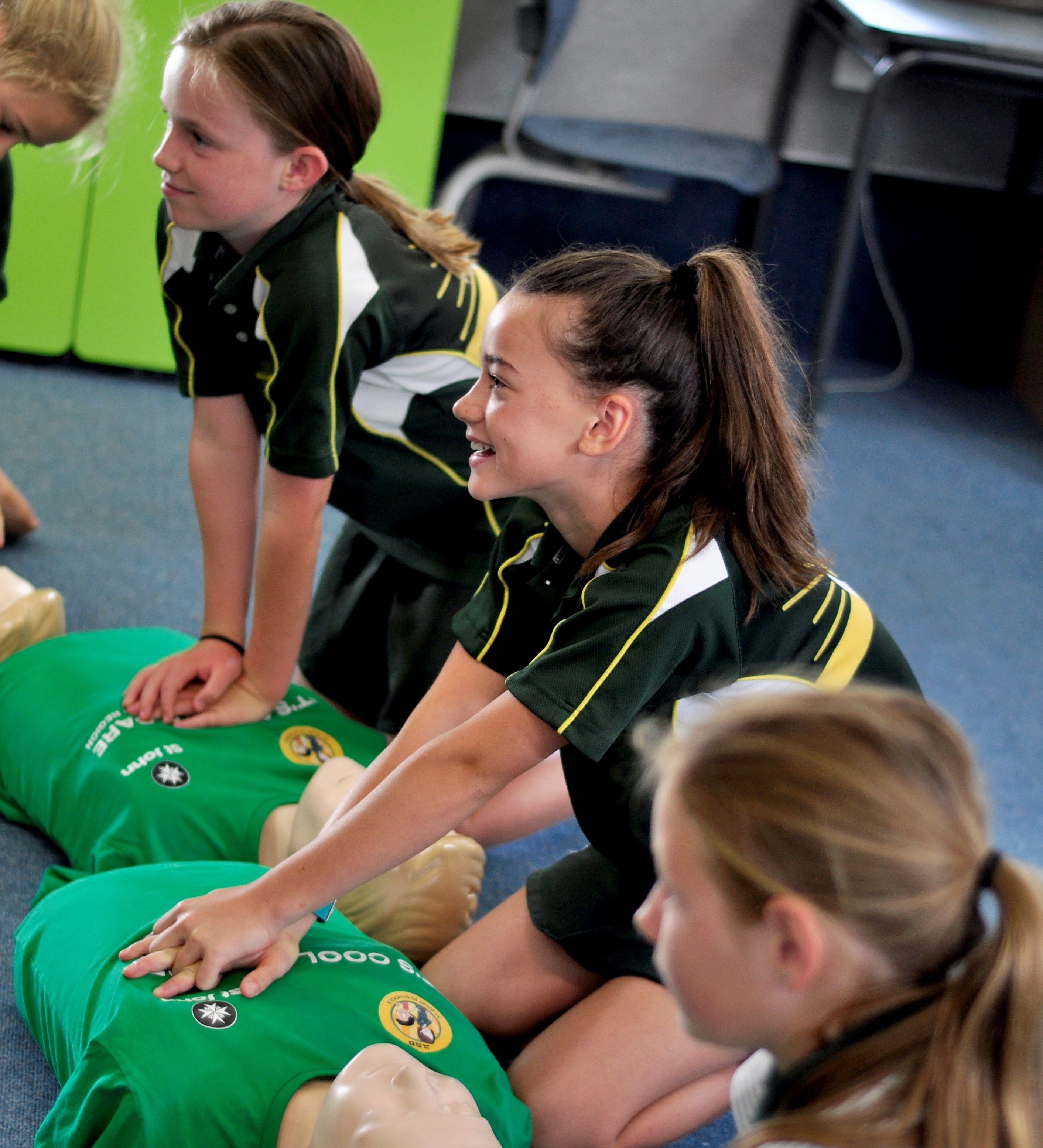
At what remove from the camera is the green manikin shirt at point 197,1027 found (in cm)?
83

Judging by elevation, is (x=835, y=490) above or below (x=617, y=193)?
below

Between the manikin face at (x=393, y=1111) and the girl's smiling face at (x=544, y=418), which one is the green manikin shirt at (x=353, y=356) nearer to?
the girl's smiling face at (x=544, y=418)

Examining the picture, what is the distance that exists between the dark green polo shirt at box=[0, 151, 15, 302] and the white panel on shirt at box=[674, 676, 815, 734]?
1212mm

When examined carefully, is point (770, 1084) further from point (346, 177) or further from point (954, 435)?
point (954, 435)

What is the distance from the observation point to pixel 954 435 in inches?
118

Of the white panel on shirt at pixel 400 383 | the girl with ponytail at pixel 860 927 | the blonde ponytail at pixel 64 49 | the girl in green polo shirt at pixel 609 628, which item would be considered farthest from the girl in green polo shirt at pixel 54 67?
the girl with ponytail at pixel 860 927

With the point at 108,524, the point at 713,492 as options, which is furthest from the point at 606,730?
the point at 108,524

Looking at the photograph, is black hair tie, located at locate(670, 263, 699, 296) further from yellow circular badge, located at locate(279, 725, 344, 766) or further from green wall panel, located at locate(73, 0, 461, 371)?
green wall panel, located at locate(73, 0, 461, 371)

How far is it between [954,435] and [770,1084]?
2561 mm

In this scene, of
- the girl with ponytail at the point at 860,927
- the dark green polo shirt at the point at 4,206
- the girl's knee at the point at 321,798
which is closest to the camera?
the girl with ponytail at the point at 860,927

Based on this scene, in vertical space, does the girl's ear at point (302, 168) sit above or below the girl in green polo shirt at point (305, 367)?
above

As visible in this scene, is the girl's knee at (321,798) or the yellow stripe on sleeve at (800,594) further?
the girl's knee at (321,798)

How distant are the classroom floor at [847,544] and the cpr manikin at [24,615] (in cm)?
19

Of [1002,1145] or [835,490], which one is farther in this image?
[835,490]
